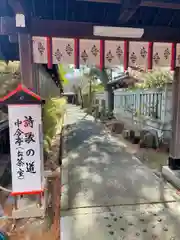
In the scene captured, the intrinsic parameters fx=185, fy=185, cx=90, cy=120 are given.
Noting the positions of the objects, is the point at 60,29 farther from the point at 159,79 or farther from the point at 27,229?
the point at 159,79

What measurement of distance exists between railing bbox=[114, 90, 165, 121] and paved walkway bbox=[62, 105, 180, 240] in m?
2.63

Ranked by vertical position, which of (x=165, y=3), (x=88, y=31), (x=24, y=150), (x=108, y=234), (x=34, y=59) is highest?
(x=165, y=3)

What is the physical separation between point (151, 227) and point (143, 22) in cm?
375

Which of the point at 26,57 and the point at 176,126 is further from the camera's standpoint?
the point at 176,126

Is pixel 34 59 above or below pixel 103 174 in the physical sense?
above

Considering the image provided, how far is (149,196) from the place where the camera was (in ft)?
12.6

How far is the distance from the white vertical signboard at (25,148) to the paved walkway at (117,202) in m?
0.90

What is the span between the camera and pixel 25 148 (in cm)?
296

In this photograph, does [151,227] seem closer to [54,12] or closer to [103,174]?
[103,174]

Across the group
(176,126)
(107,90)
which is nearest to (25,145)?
(176,126)

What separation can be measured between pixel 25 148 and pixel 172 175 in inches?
135

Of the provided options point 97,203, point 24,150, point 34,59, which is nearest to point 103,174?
point 97,203

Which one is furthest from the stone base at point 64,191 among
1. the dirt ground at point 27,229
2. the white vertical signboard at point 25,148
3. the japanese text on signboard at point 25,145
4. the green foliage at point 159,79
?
the green foliage at point 159,79

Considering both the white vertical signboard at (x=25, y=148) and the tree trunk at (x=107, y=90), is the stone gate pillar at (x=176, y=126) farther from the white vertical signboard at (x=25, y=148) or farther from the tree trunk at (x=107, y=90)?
the tree trunk at (x=107, y=90)
